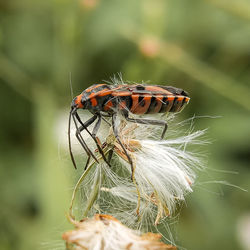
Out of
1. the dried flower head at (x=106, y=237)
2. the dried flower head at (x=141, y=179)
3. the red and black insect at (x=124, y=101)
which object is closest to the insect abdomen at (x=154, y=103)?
the red and black insect at (x=124, y=101)

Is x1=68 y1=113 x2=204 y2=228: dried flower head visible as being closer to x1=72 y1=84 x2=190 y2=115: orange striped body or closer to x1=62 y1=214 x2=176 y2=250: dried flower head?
x1=72 y1=84 x2=190 y2=115: orange striped body

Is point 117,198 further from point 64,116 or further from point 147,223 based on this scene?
point 64,116

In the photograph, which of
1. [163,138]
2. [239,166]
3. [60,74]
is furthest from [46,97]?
[163,138]

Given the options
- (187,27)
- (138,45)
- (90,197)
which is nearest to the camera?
(90,197)

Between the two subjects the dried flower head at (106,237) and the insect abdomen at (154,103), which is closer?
the dried flower head at (106,237)

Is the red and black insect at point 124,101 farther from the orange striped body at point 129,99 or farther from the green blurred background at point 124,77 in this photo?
the green blurred background at point 124,77

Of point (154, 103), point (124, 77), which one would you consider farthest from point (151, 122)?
point (124, 77)

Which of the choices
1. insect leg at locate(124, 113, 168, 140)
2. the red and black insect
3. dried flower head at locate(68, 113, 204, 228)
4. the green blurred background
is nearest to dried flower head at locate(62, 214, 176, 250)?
dried flower head at locate(68, 113, 204, 228)
